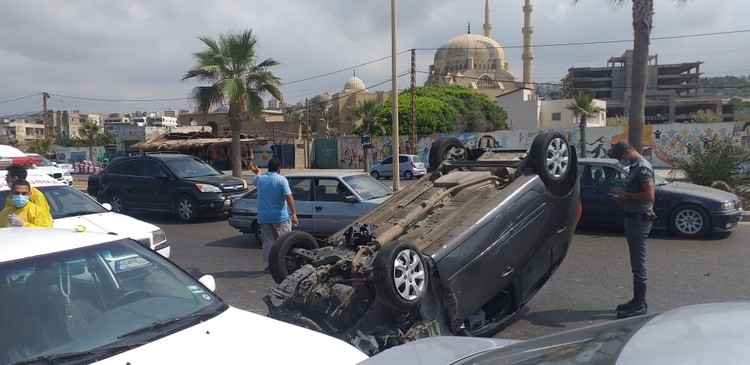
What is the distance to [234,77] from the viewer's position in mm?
22703

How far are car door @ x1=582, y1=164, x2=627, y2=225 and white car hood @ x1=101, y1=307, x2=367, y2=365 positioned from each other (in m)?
8.93

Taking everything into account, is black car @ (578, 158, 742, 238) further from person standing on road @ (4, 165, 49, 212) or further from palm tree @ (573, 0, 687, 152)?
person standing on road @ (4, 165, 49, 212)

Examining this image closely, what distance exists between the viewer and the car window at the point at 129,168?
48.6 ft

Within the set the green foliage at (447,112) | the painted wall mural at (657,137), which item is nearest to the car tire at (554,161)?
the painted wall mural at (657,137)

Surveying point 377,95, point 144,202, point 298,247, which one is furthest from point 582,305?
point 377,95

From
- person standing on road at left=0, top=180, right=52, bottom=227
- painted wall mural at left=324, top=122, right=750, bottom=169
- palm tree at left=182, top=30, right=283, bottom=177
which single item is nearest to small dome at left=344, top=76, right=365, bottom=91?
painted wall mural at left=324, top=122, right=750, bottom=169

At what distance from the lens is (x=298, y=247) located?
5.76m

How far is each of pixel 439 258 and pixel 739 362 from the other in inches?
126

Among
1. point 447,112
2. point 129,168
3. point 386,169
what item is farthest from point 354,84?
point 129,168

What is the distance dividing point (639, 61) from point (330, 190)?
879 centimetres

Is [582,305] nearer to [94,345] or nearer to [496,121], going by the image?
[94,345]

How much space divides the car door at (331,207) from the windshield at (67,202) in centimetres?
330

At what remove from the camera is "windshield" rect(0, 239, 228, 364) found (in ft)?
9.81

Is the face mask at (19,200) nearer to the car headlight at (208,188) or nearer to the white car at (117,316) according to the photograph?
the white car at (117,316)
